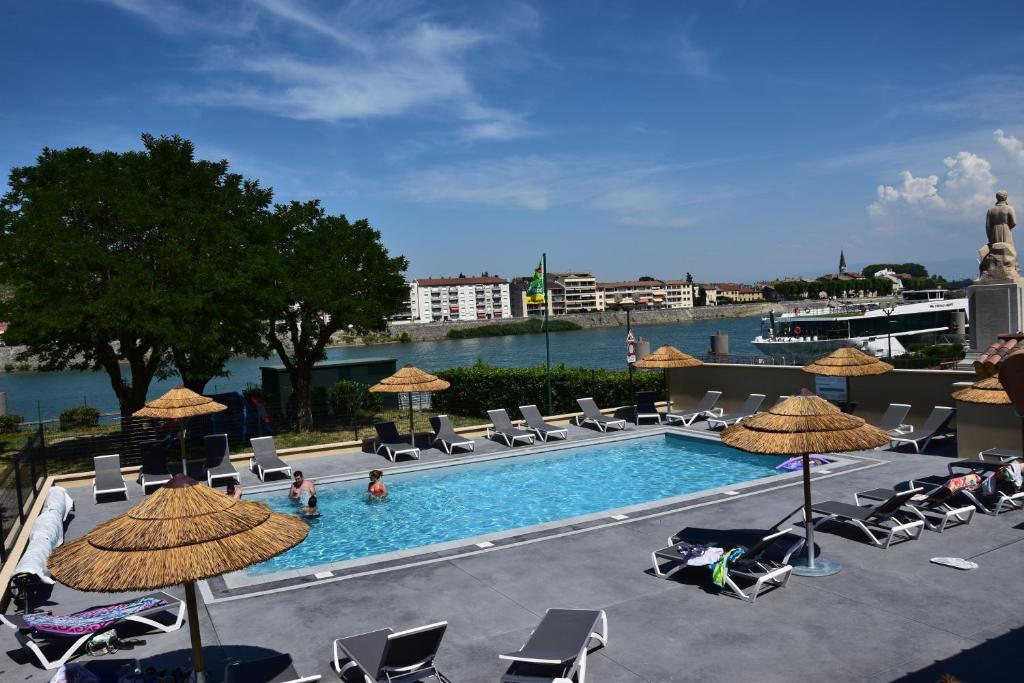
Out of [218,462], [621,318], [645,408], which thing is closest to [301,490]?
[218,462]

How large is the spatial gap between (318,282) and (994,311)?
18.4m

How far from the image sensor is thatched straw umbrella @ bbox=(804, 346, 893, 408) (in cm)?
1705

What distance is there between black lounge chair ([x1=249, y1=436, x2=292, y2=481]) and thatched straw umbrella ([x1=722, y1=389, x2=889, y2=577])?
1114cm

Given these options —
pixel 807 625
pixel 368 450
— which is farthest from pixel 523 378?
pixel 807 625

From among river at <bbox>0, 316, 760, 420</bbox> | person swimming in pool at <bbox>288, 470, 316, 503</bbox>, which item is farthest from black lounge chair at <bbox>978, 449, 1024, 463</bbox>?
river at <bbox>0, 316, 760, 420</bbox>

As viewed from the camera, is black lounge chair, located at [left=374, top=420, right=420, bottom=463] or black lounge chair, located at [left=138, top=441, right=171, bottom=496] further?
black lounge chair, located at [left=374, top=420, right=420, bottom=463]

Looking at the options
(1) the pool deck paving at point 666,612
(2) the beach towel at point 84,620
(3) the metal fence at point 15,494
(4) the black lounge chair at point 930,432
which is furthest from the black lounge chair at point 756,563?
(3) the metal fence at point 15,494

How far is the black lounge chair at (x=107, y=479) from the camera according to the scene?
15.1m

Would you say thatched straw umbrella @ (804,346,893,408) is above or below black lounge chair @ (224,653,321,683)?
above

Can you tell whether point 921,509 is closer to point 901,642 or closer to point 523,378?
point 901,642

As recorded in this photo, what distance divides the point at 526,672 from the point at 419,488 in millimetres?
9975

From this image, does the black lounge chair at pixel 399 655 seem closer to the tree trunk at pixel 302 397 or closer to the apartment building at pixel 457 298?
the tree trunk at pixel 302 397

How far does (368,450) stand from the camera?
19750 mm

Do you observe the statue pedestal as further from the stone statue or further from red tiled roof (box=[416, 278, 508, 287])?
red tiled roof (box=[416, 278, 508, 287])
